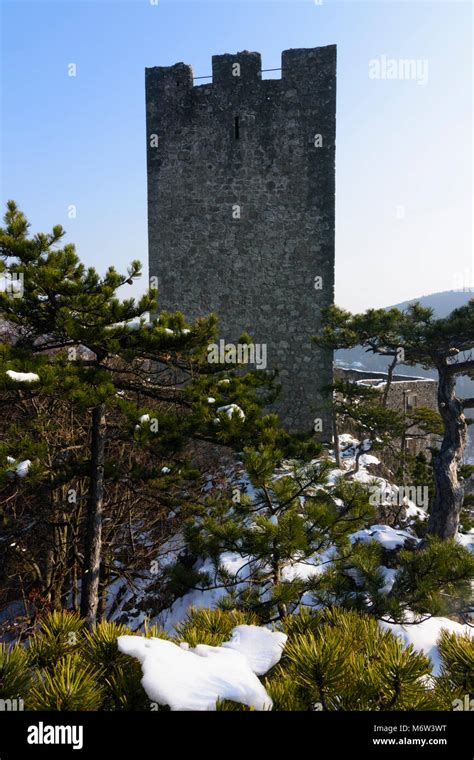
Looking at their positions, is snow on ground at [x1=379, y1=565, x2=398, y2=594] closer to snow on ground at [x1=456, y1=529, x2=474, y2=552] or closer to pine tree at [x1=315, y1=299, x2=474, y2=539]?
pine tree at [x1=315, y1=299, x2=474, y2=539]

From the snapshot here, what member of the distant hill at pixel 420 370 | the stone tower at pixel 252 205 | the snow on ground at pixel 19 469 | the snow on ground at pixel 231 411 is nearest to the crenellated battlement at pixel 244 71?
the stone tower at pixel 252 205

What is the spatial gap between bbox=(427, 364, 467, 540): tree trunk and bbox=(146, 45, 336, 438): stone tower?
3228 mm

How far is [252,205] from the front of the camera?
411 inches

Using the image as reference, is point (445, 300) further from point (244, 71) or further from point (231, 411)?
point (231, 411)

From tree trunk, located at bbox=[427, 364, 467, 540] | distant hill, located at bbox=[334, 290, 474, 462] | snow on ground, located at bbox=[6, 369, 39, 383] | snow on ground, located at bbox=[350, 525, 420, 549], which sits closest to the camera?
snow on ground, located at bbox=[6, 369, 39, 383]

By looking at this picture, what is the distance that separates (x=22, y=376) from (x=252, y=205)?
779cm

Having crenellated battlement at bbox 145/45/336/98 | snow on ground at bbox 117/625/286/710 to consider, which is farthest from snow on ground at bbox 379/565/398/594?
crenellated battlement at bbox 145/45/336/98

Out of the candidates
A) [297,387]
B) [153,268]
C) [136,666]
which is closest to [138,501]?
[297,387]

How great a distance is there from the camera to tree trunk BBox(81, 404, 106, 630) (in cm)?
527

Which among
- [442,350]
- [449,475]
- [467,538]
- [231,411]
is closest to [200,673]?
[231,411]

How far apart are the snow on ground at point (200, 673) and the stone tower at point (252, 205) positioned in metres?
8.24

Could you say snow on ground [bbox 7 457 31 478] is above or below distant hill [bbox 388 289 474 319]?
below
